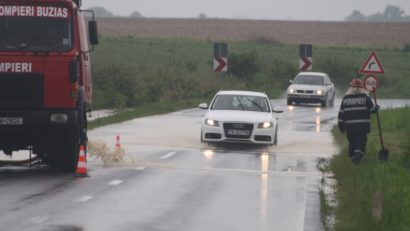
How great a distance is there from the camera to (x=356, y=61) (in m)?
90.9

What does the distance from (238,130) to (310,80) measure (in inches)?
1012

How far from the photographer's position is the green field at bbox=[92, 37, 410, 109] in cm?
5381

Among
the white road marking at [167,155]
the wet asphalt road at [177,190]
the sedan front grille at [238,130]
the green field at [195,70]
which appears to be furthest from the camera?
the green field at [195,70]

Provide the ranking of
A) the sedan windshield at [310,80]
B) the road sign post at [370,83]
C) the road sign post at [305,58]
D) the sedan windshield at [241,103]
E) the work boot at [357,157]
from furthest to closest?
the road sign post at [305,58]
the sedan windshield at [310,80]
the sedan windshield at [241,103]
the road sign post at [370,83]
the work boot at [357,157]

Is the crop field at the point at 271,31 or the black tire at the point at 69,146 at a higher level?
the black tire at the point at 69,146

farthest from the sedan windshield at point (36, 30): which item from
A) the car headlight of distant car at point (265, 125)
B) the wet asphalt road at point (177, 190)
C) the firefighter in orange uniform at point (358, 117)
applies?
the car headlight of distant car at point (265, 125)

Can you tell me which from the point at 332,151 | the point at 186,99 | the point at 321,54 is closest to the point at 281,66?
the point at 186,99

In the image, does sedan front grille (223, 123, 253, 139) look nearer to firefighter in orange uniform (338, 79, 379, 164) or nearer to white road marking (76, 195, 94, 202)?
firefighter in orange uniform (338, 79, 379, 164)

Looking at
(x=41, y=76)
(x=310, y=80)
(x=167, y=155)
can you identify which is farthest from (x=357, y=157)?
(x=310, y=80)

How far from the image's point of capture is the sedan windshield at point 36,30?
20.3 metres

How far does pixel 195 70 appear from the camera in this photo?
72.6 m

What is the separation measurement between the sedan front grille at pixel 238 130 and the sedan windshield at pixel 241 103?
145 centimetres

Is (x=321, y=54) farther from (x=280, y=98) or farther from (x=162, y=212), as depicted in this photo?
(x=162, y=212)

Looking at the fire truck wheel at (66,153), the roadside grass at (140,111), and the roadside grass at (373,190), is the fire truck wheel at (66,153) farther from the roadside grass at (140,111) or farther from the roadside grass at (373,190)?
the roadside grass at (140,111)
